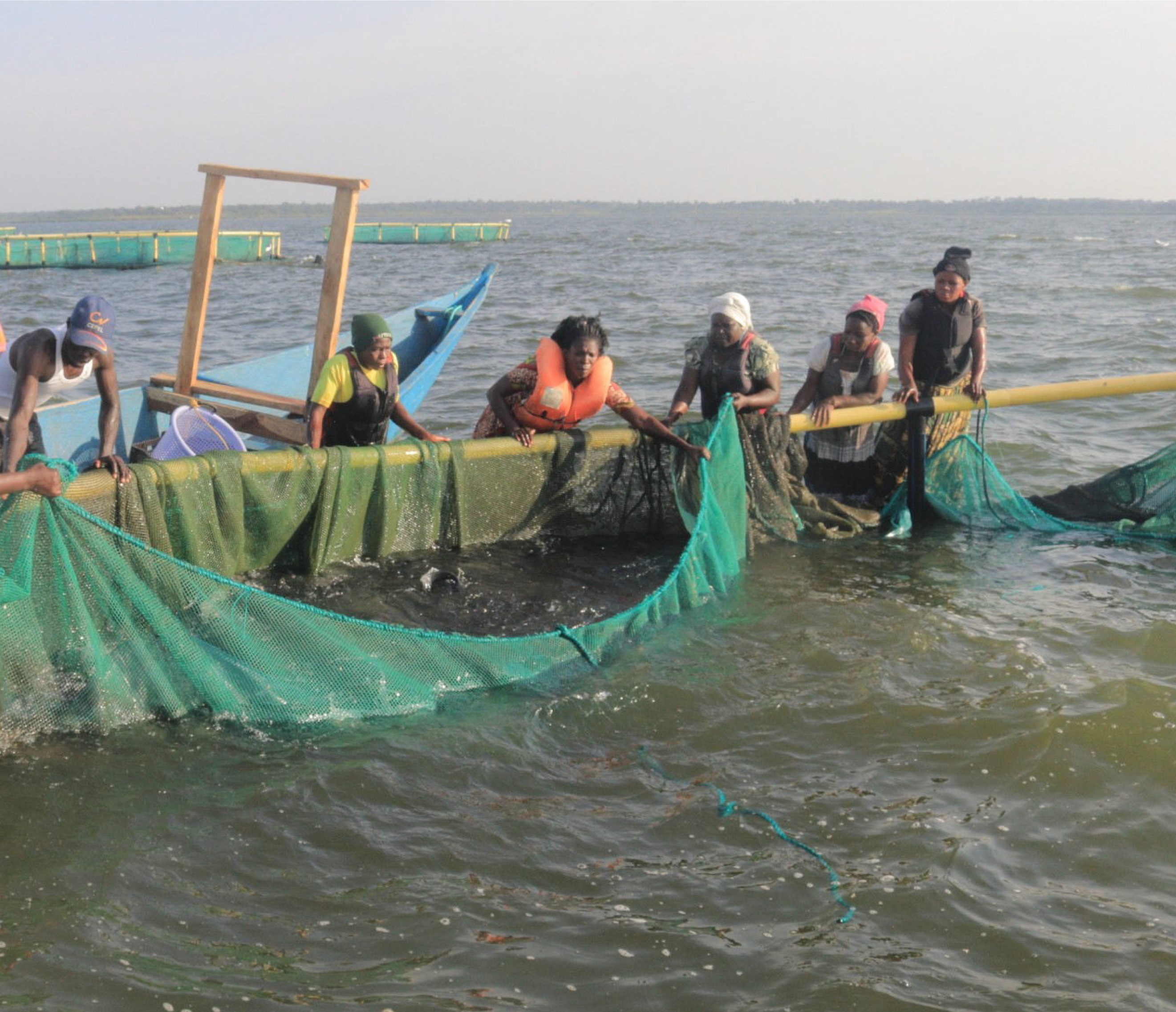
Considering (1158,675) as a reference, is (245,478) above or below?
above

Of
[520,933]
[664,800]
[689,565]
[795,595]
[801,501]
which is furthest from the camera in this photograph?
[801,501]

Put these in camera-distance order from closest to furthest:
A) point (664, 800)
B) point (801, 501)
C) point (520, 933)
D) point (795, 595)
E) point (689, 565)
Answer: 1. point (520, 933)
2. point (664, 800)
3. point (689, 565)
4. point (795, 595)
5. point (801, 501)

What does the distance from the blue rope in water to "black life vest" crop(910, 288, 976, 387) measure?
3859mm

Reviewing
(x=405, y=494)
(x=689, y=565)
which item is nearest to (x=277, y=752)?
(x=405, y=494)

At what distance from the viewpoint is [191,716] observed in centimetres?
453

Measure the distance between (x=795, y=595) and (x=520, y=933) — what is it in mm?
Result: 3334

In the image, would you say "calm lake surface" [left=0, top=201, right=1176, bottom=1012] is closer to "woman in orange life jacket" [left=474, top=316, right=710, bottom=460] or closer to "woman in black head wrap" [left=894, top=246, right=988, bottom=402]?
"woman in orange life jacket" [left=474, top=316, right=710, bottom=460]

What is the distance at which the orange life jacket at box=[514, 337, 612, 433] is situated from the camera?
6.42 meters

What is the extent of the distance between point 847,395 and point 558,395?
1.88 metres

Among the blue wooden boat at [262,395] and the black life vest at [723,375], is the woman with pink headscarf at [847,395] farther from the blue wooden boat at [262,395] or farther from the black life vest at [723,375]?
the blue wooden boat at [262,395]

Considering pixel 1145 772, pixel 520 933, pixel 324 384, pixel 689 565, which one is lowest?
pixel 520 933

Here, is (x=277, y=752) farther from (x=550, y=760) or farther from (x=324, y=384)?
(x=324, y=384)

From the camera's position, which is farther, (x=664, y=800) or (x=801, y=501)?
(x=801, y=501)

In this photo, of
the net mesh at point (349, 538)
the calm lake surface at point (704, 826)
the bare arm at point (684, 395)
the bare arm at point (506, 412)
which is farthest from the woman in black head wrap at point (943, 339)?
the bare arm at point (506, 412)
